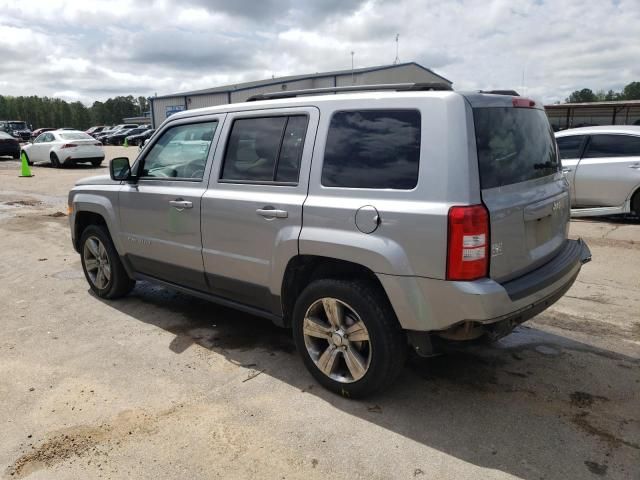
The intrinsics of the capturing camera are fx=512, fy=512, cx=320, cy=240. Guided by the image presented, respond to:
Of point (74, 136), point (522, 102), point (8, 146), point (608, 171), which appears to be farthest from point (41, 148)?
point (522, 102)

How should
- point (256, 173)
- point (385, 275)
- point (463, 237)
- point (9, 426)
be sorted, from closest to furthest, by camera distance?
1. point (463, 237)
2. point (385, 275)
3. point (9, 426)
4. point (256, 173)

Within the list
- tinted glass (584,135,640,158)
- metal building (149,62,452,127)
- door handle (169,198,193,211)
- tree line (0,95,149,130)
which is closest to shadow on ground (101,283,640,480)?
door handle (169,198,193,211)

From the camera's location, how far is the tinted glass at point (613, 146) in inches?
331

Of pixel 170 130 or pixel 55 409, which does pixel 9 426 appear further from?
pixel 170 130

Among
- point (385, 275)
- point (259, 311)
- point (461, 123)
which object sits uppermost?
point (461, 123)

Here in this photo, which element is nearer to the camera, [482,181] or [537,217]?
[482,181]

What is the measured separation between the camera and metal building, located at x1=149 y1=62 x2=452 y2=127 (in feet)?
113

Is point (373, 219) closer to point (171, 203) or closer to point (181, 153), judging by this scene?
point (171, 203)

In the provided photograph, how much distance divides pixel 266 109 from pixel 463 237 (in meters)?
1.82

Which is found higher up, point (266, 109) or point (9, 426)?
point (266, 109)

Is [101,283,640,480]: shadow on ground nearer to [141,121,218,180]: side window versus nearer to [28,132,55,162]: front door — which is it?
[141,121,218,180]: side window

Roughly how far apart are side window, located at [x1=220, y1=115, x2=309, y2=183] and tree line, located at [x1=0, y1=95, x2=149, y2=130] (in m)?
129

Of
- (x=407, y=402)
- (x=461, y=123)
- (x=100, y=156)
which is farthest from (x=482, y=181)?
(x=100, y=156)

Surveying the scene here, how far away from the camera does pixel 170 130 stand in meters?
4.57
